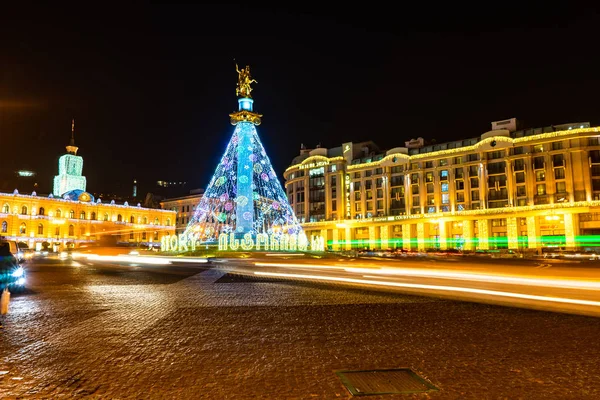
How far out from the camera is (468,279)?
15.2m

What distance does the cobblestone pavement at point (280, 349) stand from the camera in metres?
4.62

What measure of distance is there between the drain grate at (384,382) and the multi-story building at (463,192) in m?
56.6

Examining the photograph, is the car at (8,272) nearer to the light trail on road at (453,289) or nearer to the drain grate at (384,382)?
the light trail on road at (453,289)

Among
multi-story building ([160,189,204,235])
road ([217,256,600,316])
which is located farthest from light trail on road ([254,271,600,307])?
multi-story building ([160,189,204,235])

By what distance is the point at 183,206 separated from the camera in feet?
348

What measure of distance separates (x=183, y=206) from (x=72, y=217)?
25.5 m

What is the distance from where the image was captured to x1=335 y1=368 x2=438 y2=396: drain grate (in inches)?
177

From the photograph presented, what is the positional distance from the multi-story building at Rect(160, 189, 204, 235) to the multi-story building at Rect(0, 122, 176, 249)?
2314 mm

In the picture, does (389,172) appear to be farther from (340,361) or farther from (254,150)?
(340,361)

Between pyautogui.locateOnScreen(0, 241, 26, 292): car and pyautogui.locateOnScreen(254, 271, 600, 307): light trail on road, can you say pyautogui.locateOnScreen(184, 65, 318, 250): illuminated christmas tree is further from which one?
pyautogui.locateOnScreen(0, 241, 26, 292): car

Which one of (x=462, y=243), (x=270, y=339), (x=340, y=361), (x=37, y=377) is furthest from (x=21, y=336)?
(x=462, y=243)

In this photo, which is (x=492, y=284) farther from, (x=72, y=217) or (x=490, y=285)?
(x=72, y=217)

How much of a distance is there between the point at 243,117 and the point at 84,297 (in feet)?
97.2

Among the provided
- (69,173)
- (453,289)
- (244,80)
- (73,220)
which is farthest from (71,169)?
(453,289)
